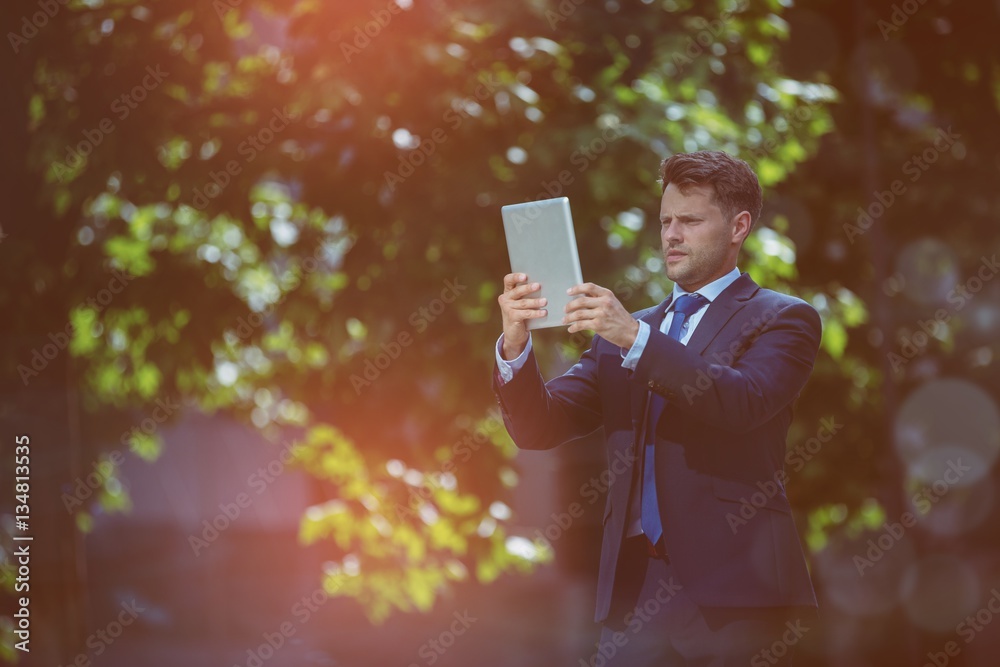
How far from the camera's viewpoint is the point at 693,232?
2.91 metres

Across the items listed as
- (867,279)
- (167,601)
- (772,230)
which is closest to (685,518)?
(772,230)

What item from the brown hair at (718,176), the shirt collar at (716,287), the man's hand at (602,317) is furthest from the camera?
the shirt collar at (716,287)

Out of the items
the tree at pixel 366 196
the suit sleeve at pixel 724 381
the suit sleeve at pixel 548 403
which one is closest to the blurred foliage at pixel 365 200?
the tree at pixel 366 196

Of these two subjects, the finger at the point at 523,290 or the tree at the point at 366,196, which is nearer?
the finger at the point at 523,290

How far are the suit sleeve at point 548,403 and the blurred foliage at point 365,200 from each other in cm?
278

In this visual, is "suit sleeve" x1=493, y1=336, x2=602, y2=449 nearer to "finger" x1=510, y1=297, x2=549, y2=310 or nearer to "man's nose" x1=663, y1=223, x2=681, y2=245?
"finger" x1=510, y1=297, x2=549, y2=310

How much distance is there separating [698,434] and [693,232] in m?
0.53

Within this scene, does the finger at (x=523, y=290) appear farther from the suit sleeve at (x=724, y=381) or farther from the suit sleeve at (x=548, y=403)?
the suit sleeve at (x=724, y=381)

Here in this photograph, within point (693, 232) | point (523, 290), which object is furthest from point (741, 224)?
point (523, 290)

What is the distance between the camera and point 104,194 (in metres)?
A: 6.88

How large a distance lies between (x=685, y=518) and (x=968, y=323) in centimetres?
804

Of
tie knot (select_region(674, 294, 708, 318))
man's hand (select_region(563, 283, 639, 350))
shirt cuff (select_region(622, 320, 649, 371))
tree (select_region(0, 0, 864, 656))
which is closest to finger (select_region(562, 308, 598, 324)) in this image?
man's hand (select_region(563, 283, 639, 350))

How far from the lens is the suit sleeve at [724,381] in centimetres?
263

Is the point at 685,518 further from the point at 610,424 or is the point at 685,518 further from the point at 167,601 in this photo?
the point at 167,601
